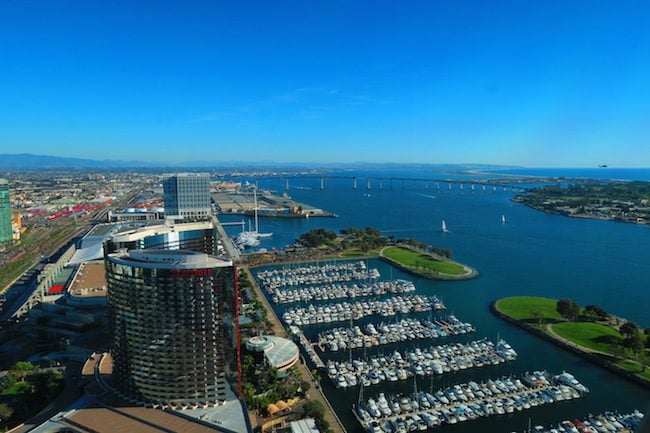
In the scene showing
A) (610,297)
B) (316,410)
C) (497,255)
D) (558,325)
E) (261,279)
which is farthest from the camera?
(497,255)

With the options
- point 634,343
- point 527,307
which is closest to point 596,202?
point 527,307

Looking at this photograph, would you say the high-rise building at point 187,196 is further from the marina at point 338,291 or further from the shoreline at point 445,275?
the shoreline at point 445,275

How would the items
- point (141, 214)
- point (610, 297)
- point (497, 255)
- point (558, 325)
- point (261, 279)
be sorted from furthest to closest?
point (141, 214)
point (497, 255)
point (261, 279)
point (610, 297)
point (558, 325)

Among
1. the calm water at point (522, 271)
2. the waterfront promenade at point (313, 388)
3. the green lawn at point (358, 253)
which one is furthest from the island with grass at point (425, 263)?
the waterfront promenade at point (313, 388)

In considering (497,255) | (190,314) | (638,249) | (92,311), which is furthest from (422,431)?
(638,249)

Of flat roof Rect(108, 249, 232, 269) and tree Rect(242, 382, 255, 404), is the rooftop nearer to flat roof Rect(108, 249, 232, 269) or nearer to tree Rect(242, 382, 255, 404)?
tree Rect(242, 382, 255, 404)

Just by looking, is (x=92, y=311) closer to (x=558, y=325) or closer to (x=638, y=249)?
(x=558, y=325)

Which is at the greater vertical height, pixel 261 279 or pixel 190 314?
pixel 190 314
